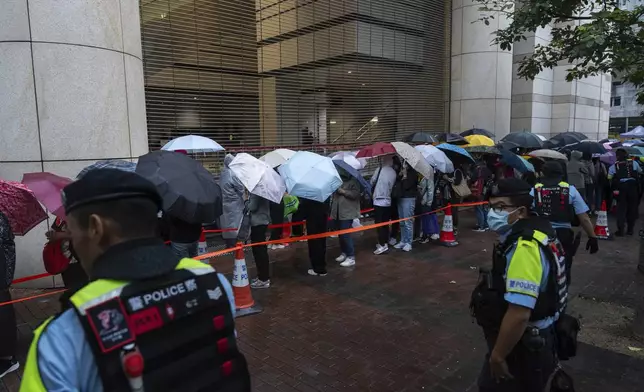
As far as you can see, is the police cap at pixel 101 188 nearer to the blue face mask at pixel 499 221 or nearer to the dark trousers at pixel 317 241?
the blue face mask at pixel 499 221

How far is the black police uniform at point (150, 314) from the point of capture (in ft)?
4.39

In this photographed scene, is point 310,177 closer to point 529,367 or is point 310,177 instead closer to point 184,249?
point 184,249

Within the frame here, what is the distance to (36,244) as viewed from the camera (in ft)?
22.0

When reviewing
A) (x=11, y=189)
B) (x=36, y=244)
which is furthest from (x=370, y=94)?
(x=11, y=189)

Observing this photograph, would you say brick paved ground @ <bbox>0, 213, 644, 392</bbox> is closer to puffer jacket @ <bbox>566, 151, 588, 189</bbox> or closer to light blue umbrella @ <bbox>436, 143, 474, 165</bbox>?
puffer jacket @ <bbox>566, 151, 588, 189</bbox>

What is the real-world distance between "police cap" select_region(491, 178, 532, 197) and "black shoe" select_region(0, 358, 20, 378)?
4.67 meters

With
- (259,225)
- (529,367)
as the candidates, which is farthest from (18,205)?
(529,367)

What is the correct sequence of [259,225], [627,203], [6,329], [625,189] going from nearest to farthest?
1. [6,329]
2. [259,225]
3. [625,189]
4. [627,203]

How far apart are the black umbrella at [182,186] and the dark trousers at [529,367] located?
110 inches

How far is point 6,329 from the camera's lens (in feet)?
13.8

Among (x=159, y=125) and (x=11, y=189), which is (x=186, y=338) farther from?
(x=159, y=125)

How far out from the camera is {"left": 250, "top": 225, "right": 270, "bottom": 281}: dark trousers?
651 cm

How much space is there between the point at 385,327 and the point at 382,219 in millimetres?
3693

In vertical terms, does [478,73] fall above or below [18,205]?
above
